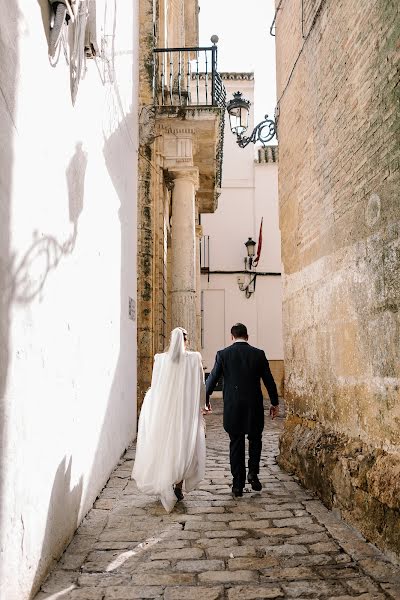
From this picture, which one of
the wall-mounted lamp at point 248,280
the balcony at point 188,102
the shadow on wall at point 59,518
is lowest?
the shadow on wall at point 59,518

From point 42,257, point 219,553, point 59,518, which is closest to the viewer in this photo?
point 42,257

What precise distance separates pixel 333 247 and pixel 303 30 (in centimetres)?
250

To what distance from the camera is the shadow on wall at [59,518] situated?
3.21 metres

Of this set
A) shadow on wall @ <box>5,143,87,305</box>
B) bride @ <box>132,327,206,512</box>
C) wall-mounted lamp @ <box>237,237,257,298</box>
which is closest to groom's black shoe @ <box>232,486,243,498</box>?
bride @ <box>132,327,206,512</box>

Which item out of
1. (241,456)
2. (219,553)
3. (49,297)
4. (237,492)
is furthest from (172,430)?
(49,297)

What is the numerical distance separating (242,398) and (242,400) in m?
0.02

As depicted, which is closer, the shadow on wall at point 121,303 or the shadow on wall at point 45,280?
the shadow on wall at point 45,280

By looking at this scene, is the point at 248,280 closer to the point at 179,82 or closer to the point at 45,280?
the point at 179,82

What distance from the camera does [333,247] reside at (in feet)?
16.1

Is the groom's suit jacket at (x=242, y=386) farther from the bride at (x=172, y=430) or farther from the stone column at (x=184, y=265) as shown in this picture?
the stone column at (x=184, y=265)

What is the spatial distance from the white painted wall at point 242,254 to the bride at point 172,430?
13450 mm

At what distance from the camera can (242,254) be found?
1950cm

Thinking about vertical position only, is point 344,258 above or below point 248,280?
below

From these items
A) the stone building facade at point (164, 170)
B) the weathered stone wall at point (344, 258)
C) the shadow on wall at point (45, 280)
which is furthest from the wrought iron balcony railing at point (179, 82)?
the shadow on wall at point (45, 280)
